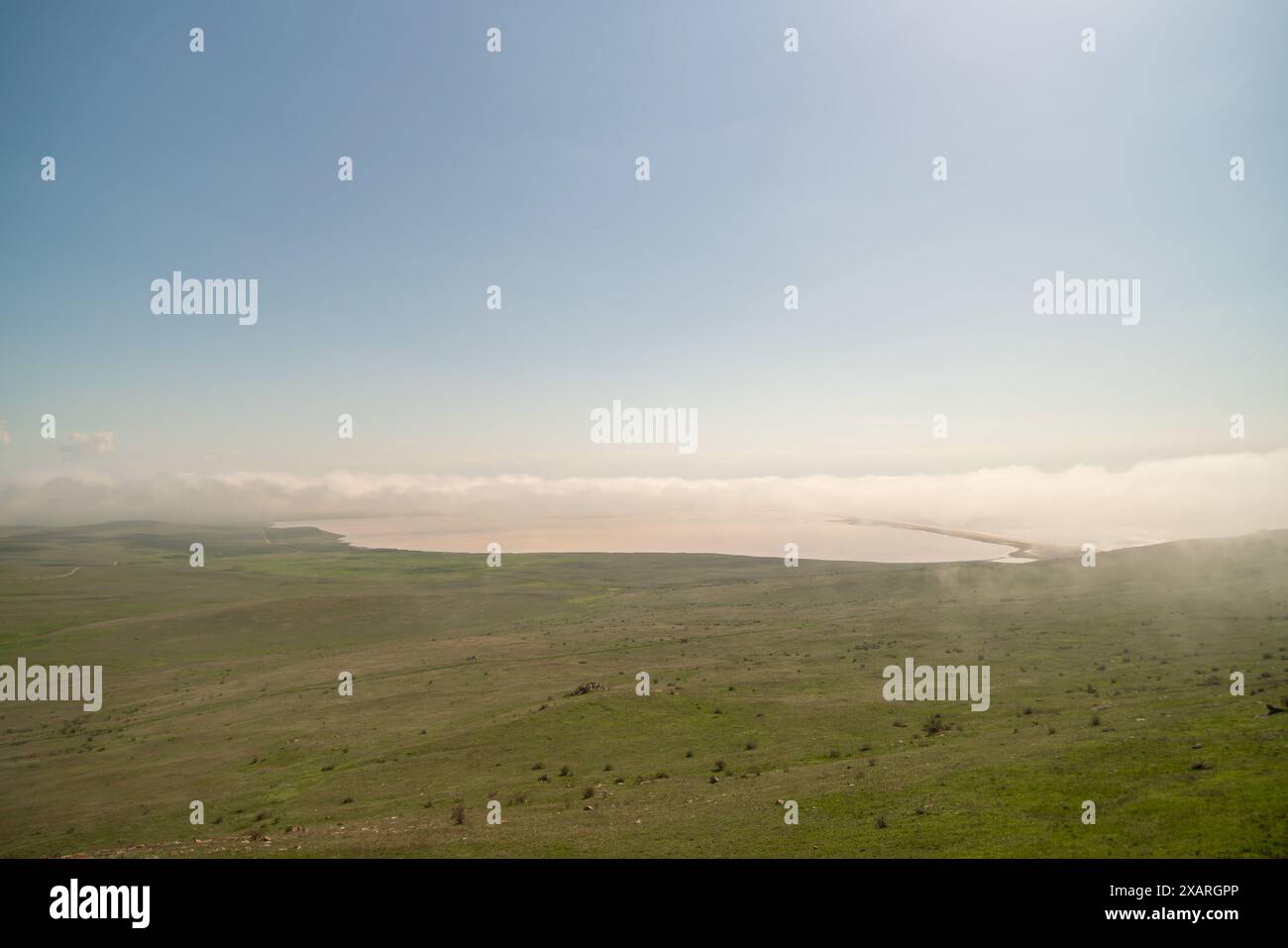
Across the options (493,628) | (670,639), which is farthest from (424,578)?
(670,639)

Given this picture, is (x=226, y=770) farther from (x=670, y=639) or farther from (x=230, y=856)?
(x=670, y=639)
